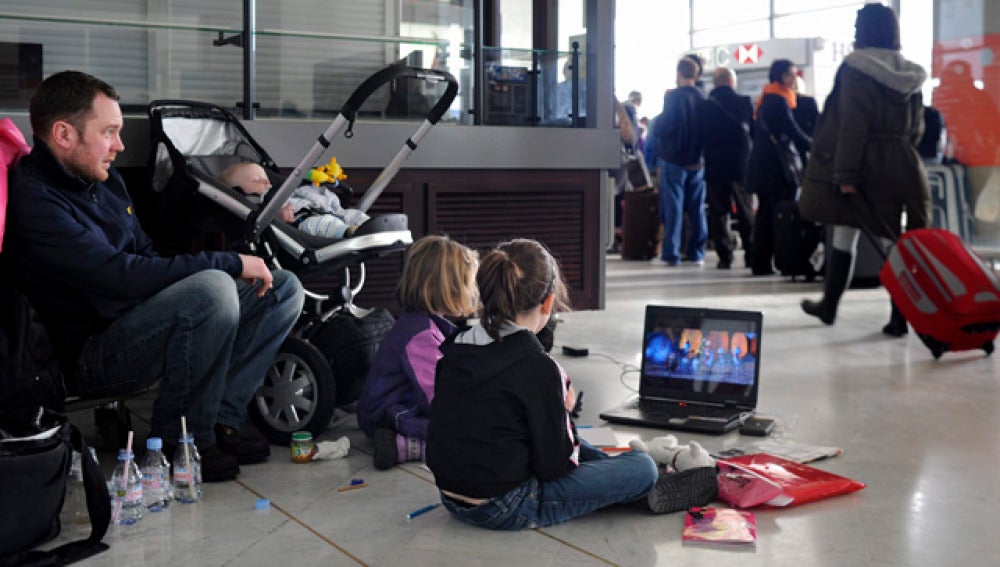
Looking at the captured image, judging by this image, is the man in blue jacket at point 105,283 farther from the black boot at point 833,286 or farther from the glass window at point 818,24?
the glass window at point 818,24

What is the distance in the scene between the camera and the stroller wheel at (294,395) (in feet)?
11.5

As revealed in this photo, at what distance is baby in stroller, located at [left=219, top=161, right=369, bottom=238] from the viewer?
12.6 feet

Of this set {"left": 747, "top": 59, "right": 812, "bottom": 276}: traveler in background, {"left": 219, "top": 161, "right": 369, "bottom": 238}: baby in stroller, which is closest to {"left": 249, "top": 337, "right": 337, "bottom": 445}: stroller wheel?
{"left": 219, "top": 161, "right": 369, "bottom": 238}: baby in stroller

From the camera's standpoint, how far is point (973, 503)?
2.93m

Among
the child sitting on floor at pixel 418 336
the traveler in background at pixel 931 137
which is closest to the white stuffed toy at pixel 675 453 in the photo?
the child sitting on floor at pixel 418 336

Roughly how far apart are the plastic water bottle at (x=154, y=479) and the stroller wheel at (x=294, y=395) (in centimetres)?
64

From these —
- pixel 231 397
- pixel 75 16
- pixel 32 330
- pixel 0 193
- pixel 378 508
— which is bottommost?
pixel 378 508

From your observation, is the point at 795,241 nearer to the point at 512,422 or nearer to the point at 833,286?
the point at 833,286

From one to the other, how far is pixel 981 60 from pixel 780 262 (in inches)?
83.0

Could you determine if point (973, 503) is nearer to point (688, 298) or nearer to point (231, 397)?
point (231, 397)

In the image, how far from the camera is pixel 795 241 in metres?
8.15

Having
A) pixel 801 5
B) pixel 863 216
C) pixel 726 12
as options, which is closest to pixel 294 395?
pixel 863 216

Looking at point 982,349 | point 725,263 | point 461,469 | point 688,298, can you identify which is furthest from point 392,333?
point 725,263

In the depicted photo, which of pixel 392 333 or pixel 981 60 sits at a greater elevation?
pixel 981 60
